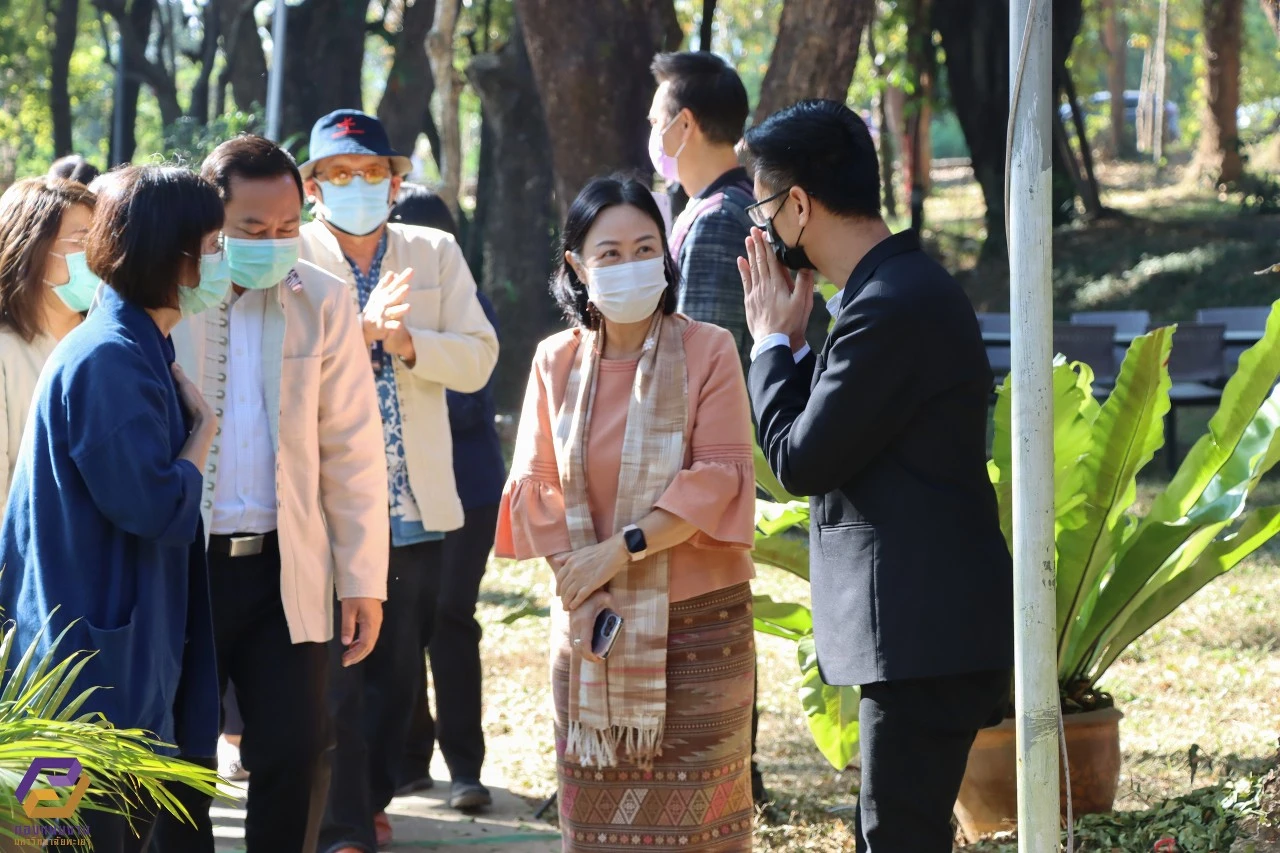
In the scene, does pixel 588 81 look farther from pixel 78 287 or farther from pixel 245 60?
pixel 245 60

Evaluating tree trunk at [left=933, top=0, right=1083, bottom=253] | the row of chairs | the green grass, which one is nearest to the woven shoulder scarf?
the row of chairs

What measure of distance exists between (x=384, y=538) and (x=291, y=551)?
0.28 metres

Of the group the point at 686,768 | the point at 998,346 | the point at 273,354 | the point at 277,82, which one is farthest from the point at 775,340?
the point at 998,346

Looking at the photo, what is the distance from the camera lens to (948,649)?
276cm

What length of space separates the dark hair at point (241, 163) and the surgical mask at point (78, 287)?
34cm

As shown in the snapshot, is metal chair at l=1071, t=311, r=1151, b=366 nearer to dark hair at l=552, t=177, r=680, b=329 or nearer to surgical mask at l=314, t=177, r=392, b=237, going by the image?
surgical mask at l=314, t=177, r=392, b=237

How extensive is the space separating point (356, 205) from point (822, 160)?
6.34 ft

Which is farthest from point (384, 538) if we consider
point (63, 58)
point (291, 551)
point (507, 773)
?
point (63, 58)

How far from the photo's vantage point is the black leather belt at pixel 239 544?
3.46 meters

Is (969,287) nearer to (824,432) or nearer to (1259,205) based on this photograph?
(1259,205)

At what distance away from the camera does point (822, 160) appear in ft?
9.61

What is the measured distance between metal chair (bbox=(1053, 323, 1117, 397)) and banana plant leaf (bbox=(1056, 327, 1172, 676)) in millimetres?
6692

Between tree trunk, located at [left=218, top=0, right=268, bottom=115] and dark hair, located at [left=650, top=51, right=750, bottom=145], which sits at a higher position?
tree trunk, located at [left=218, top=0, right=268, bottom=115]

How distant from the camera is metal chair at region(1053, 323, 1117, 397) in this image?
1090 cm
